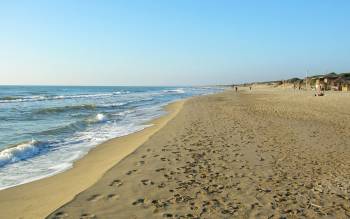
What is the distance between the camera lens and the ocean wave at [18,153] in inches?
388

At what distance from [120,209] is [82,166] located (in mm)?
4021

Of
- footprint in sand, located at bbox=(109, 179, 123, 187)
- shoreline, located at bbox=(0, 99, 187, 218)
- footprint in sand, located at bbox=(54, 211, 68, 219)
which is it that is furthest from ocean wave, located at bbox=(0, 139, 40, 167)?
footprint in sand, located at bbox=(54, 211, 68, 219)

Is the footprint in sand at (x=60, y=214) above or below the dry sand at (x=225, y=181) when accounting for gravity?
above

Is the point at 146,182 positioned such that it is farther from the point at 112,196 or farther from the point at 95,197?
the point at 95,197

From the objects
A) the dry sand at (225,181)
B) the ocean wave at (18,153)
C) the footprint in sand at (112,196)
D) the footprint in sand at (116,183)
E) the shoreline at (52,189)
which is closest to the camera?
the dry sand at (225,181)

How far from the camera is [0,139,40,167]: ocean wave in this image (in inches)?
388

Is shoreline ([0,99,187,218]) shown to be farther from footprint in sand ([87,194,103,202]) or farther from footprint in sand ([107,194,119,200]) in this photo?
footprint in sand ([107,194,119,200])

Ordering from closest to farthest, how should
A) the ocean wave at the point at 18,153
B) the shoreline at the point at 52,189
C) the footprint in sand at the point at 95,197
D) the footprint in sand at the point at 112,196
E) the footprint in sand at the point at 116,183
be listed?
1. the shoreline at the point at 52,189
2. the footprint in sand at the point at 95,197
3. the footprint in sand at the point at 112,196
4. the footprint in sand at the point at 116,183
5. the ocean wave at the point at 18,153

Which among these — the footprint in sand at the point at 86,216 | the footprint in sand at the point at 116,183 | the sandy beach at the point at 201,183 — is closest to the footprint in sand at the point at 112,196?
the sandy beach at the point at 201,183

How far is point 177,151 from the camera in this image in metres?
9.97

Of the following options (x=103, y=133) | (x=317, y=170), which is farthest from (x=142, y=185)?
(x=103, y=133)

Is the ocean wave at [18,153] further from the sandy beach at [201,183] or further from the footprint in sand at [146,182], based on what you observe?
the footprint in sand at [146,182]

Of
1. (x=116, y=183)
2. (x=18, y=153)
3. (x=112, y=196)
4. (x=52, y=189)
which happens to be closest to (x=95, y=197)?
(x=112, y=196)

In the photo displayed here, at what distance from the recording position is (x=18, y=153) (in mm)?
10547
